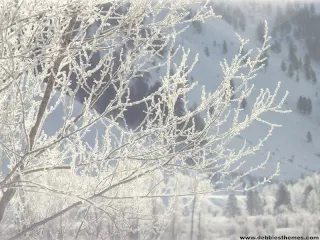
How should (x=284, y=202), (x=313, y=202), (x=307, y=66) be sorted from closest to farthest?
(x=313, y=202)
(x=284, y=202)
(x=307, y=66)

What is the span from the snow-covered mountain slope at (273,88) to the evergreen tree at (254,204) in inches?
1454

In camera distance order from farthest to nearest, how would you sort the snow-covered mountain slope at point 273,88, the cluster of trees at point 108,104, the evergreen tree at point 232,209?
1. the snow-covered mountain slope at point 273,88
2. the evergreen tree at point 232,209
3. the cluster of trees at point 108,104

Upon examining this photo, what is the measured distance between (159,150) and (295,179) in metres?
108

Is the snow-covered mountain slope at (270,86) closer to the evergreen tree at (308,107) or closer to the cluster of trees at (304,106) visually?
the cluster of trees at (304,106)

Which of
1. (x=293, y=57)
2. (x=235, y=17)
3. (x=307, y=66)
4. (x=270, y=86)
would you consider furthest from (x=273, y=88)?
(x=235, y=17)

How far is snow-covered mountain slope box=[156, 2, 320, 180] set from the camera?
381ft

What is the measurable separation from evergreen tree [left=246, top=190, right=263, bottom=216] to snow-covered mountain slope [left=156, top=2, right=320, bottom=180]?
36931 millimetres

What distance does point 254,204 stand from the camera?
2596 inches

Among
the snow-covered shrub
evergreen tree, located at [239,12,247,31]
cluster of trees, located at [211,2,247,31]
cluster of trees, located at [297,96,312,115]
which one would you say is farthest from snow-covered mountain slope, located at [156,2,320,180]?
the snow-covered shrub

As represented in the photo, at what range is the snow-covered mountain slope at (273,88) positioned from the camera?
381 ft

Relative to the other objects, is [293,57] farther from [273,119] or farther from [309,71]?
[273,119]

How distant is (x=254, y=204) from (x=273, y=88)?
3047 inches

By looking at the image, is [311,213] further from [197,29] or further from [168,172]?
[197,29]

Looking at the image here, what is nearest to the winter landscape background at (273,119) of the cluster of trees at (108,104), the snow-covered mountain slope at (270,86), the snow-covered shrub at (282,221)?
the snow-covered shrub at (282,221)
